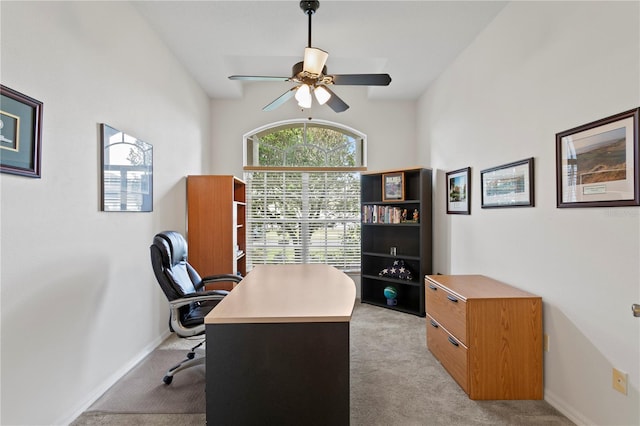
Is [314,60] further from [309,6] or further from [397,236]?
[397,236]

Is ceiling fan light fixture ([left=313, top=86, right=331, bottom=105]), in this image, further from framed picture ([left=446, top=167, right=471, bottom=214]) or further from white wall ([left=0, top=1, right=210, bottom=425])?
framed picture ([left=446, top=167, right=471, bottom=214])

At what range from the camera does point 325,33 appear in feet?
10.1

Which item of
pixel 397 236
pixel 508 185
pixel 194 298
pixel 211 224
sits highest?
pixel 508 185

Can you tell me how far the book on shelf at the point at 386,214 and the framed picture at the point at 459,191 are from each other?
1.99ft

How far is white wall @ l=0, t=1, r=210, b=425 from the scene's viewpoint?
1.61m

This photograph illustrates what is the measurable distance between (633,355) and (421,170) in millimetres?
2746

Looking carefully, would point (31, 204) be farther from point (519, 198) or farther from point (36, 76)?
point (519, 198)

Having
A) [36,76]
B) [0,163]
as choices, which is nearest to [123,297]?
[0,163]

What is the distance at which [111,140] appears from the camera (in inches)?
92.0

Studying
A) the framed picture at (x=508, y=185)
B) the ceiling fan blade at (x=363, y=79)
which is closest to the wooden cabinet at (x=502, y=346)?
the framed picture at (x=508, y=185)

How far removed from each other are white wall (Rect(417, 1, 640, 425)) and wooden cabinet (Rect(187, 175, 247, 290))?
2.61 m

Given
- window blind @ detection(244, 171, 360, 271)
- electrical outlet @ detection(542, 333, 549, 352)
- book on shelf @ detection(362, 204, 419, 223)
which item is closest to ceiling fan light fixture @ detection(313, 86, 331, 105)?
book on shelf @ detection(362, 204, 419, 223)

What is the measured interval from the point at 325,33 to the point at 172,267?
251 centimetres

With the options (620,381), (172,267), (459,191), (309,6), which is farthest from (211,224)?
(620,381)
